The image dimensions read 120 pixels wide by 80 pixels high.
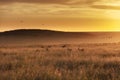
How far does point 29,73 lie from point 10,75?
23.8 inches

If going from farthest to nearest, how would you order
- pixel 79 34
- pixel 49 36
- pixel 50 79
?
1. pixel 79 34
2. pixel 49 36
3. pixel 50 79

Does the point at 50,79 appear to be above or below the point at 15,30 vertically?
above

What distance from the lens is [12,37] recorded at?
10175 cm

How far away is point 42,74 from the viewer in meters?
10.5

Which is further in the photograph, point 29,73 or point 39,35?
point 39,35

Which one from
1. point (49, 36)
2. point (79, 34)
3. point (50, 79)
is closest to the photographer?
point (50, 79)

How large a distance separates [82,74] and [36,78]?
1.41 meters

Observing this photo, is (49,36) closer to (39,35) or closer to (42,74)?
(39,35)

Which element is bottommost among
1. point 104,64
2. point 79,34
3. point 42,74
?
point 79,34

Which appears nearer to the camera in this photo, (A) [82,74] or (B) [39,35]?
(A) [82,74]

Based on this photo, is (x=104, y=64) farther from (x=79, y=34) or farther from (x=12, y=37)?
(x=79, y=34)

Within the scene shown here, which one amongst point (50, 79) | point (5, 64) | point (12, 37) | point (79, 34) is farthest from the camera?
point (79, 34)

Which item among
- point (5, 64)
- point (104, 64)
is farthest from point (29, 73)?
point (104, 64)

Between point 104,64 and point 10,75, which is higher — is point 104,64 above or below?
below
